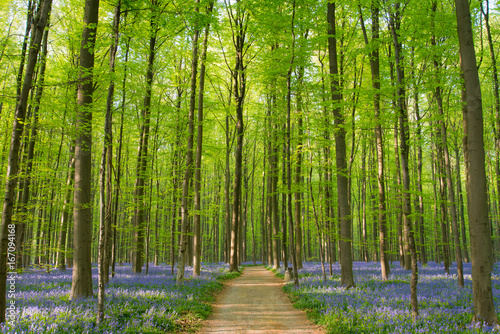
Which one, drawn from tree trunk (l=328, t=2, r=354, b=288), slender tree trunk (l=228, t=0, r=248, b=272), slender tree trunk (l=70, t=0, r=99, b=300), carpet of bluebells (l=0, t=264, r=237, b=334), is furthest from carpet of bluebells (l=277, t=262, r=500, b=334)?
slender tree trunk (l=228, t=0, r=248, b=272)

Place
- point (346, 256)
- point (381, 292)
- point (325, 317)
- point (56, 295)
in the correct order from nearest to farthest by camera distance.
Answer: point (325, 317), point (56, 295), point (381, 292), point (346, 256)

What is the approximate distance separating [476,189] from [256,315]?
6733 millimetres

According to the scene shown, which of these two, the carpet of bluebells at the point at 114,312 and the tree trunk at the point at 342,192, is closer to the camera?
the carpet of bluebells at the point at 114,312

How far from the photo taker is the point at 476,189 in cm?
643

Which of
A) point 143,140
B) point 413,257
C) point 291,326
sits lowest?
point 291,326

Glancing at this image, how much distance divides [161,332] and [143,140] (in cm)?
1055

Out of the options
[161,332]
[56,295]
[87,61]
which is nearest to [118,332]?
[161,332]

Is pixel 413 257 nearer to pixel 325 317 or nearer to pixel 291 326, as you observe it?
pixel 325 317

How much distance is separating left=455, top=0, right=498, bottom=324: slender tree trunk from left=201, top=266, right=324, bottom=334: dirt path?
365cm

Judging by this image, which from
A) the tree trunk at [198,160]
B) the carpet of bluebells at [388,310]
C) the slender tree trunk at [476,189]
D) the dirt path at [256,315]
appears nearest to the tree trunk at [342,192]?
the carpet of bluebells at [388,310]

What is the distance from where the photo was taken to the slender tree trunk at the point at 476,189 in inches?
244

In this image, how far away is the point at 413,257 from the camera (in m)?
6.48

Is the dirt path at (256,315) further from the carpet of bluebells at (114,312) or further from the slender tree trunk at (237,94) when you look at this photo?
the slender tree trunk at (237,94)

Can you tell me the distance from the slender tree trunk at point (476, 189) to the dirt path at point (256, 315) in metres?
3.65
